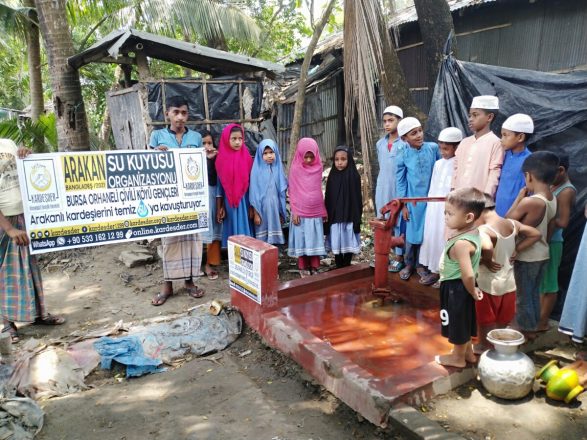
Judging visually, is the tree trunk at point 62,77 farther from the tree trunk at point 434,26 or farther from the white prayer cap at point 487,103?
the white prayer cap at point 487,103

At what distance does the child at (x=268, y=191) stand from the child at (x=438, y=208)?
181 cm

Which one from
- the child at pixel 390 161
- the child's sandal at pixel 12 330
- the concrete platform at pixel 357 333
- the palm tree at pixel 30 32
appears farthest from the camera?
the palm tree at pixel 30 32

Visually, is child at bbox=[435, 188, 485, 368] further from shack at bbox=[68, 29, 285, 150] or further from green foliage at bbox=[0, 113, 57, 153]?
green foliage at bbox=[0, 113, 57, 153]

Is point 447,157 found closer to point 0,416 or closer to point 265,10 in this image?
point 0,416

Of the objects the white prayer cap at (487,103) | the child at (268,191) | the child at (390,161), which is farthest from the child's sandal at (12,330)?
the white prayer cap at (487,103)

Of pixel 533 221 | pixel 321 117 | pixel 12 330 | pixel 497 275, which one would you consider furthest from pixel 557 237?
pixel 321 117

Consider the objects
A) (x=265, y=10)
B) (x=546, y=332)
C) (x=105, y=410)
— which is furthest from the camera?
(x=265, y=10)

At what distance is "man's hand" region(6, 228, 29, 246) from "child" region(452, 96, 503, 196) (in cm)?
374

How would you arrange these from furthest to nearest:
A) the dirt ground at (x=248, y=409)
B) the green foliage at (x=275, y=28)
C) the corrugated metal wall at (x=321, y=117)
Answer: the green foliage at (x=275, y=28), the corrugated metal wall at (x=321, y=117), the dirt ground at (x=248, y=409)

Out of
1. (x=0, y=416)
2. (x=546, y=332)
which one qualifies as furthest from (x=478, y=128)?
(x=0, y=416)

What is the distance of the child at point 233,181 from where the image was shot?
536 centimetres

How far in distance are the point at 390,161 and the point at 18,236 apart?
3686mm

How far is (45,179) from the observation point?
3.89 metres

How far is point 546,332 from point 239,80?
17.3 feet
